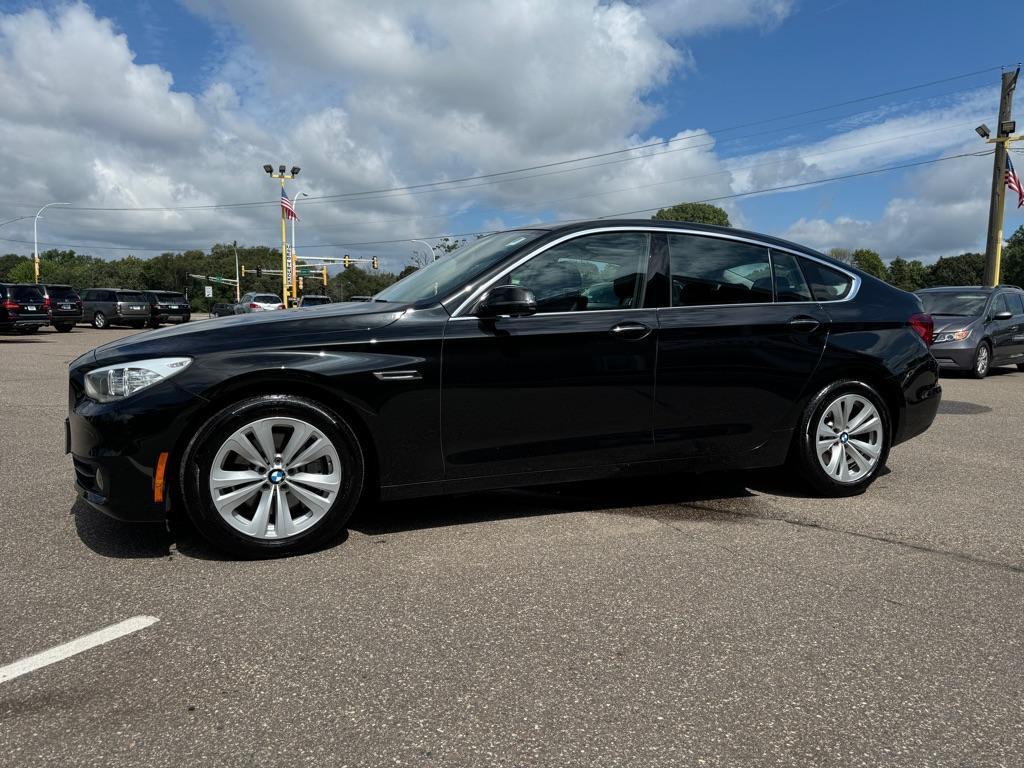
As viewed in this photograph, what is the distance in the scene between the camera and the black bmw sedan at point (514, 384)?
11.5ft

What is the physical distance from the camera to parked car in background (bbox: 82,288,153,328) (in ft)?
106

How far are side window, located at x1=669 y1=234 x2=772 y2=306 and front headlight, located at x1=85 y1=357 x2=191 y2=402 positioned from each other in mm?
2621

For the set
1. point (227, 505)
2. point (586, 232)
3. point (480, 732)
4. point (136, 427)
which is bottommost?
point (480, 732)

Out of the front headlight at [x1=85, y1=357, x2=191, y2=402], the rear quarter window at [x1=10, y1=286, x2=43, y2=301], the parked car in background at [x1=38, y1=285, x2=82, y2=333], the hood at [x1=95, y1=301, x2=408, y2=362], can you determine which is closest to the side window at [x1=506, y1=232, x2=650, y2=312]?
the hood at [x1=95, y1=301, x2=408, y2=362]

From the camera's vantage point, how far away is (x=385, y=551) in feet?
12.3

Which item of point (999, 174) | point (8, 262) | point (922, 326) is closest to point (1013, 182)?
point (999, 174)

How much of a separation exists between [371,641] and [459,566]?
0.83 metres

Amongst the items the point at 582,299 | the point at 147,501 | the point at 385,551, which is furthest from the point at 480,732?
the point at 582,299

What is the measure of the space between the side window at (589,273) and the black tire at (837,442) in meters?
1.37

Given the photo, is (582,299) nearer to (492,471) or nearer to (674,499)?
(492,471)

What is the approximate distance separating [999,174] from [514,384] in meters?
26.9

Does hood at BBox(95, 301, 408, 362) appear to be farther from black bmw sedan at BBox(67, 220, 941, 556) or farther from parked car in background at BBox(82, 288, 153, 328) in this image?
parked car in background at BBox(82, 288, 153, 328)

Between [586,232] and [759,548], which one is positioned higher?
[586,232]

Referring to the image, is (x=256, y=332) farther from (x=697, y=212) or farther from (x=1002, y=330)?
(x=697, y=212)
